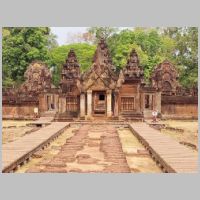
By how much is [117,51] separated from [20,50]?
12529 mm

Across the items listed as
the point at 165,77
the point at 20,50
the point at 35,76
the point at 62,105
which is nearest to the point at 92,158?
the point at 62,105

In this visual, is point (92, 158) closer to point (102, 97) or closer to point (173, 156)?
point (173, 156)

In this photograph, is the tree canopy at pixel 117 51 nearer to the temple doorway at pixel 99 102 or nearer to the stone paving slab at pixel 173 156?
the temple doorway at pixel 99 102

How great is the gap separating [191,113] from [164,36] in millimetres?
28718

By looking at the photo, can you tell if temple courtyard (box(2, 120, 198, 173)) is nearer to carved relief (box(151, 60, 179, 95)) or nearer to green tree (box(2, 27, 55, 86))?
carved relief (box(151, 60, 179, 95))

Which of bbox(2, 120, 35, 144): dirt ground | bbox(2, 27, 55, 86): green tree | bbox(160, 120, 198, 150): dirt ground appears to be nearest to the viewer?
bbox(160, 120, 198, 150): dirt ground

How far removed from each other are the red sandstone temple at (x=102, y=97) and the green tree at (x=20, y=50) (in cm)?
739

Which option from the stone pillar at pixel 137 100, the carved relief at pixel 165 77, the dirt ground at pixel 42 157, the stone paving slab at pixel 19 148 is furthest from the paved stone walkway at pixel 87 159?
the carved relief at pixel 165 77

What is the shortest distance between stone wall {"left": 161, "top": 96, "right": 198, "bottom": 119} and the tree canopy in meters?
14.7

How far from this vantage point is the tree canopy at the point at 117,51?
149 feet

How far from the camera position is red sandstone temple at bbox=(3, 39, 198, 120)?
1045 inches

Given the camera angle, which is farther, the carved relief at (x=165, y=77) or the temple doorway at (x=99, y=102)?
the carved relief at (x=165, y=77)

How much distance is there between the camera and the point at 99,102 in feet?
90.1

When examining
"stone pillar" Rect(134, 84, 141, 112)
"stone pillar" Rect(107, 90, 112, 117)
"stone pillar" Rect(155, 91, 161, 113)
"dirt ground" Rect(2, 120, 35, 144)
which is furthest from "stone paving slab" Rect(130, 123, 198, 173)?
"stone pillar" Rect(155, 91, 161, 113)
